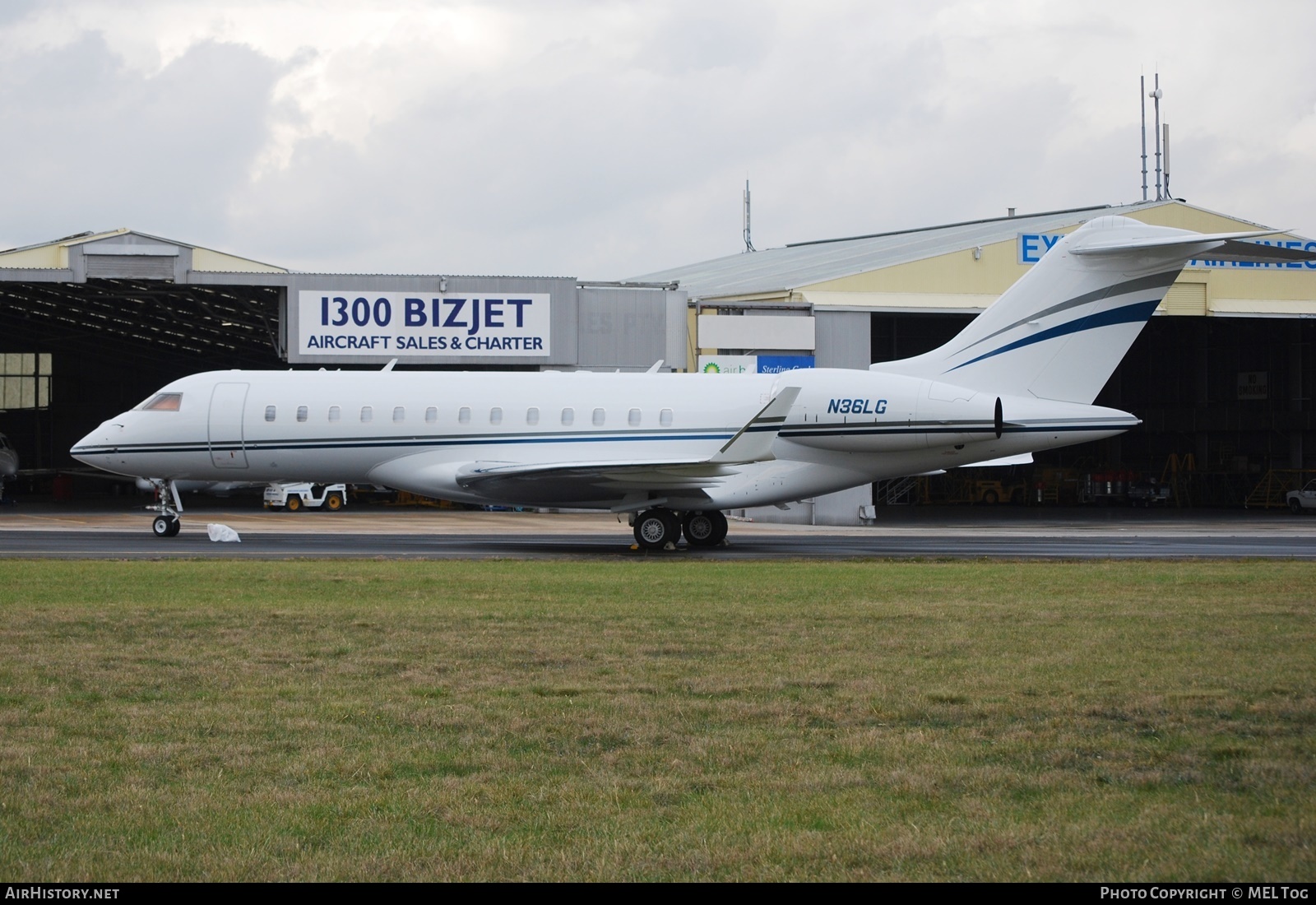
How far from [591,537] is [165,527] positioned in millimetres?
9021

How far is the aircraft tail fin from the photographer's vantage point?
23.8 m

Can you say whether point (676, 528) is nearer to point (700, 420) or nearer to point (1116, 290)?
point (700, 420)

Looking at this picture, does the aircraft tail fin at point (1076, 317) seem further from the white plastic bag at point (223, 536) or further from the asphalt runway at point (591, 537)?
the white plastic bag at point (223, 536)

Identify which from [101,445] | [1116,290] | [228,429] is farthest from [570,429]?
[1116,290]

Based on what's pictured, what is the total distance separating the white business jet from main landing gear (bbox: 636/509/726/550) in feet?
0.12

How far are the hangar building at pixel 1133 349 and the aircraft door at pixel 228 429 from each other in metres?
15.2

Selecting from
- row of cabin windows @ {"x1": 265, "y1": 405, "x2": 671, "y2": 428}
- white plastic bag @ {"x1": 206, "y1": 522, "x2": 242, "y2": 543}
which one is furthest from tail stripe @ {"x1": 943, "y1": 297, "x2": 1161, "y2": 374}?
white plastic bag @ {"x1": 206, "y1": 522, "x2": 242, "y2": 543}

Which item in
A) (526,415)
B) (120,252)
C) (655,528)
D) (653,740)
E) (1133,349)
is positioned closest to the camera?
(653,740)

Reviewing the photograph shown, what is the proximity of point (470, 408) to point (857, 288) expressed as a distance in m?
17.5

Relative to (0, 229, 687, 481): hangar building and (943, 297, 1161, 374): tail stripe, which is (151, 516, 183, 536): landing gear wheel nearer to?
(0, 229, 687, 481): hangar building

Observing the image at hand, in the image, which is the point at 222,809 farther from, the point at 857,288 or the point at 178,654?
the point at 857,288

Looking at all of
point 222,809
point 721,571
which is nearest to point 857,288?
point 721,571

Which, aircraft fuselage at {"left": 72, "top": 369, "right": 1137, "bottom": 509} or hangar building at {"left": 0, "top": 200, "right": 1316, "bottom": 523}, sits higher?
hangar building at {"left": 0, "top": 200, "right": 1316, "bottom": 523}

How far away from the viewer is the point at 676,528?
2434cm
